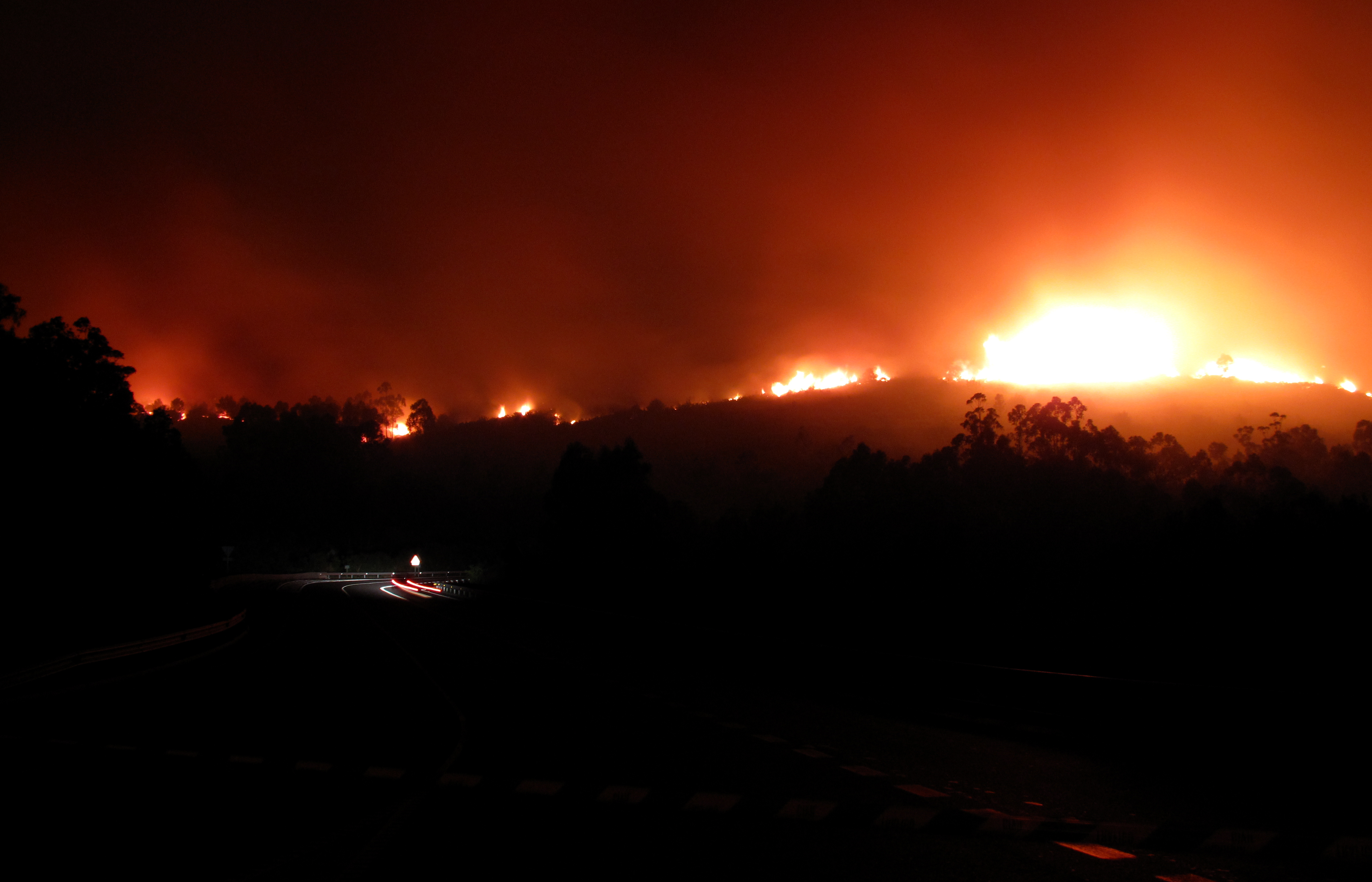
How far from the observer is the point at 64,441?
54.4 meters

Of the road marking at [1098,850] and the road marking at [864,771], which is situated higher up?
the road marking at [1098,850]

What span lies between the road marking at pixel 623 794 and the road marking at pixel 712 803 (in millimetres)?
408

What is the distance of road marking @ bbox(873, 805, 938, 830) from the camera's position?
294 inches

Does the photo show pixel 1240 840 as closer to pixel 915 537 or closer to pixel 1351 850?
pixel 1351 850

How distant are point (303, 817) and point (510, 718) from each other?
19.2 ft

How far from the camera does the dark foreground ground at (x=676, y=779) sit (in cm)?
647

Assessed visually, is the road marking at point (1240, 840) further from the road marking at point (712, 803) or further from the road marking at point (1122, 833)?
the road marking at point (712, 803)

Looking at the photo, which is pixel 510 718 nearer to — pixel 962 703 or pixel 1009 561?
pixel 962 703

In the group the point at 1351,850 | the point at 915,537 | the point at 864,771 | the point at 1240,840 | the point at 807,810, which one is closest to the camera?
the point at 1351,850

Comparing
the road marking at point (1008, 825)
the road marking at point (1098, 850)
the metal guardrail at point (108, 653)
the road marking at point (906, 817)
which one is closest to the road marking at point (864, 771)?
the road marking at point (906, 817)

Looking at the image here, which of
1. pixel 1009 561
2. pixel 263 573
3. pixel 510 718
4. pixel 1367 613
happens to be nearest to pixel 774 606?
pixel 1009 561

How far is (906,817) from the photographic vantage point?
7.74 metres

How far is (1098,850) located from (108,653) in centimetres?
1949

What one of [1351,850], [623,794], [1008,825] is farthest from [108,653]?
[1351,850]
